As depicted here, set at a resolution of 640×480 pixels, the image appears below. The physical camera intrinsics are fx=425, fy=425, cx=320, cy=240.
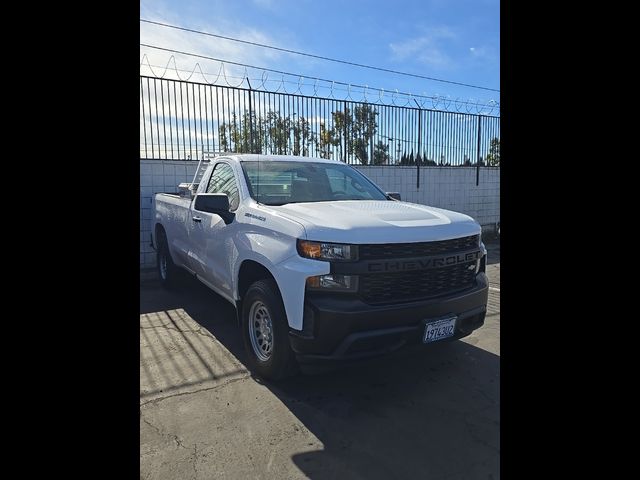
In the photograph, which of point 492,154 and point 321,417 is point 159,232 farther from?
point 492,154

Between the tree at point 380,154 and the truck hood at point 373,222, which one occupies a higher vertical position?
the tree at point 380,154

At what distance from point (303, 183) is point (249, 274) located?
1150 millimetres

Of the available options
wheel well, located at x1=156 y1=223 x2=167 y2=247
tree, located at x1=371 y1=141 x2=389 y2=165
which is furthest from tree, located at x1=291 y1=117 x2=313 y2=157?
wheel well, located at x1=156 y1=223 x2=167 y2=247

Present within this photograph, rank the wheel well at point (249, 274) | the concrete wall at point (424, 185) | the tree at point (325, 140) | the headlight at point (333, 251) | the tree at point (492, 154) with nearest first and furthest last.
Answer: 1. the headlight at point (333, 251)
2. the wheel well at point (249, 274)
3. the concrete wall at point (424, 185)
4. the tree at point (325, 140)
5. the tree at point (492, 154)

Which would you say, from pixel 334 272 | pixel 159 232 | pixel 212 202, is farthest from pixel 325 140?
pixel 334 272

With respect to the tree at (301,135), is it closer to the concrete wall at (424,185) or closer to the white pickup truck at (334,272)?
the concrete wall at (424,185)

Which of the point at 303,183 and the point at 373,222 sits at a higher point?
the point at 303,183

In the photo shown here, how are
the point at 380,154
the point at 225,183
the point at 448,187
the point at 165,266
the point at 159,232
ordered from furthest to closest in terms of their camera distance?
the point at 448,187 → the point at 380,154 → the point at 159,232 → the point at 165,266 → the point at 225,183

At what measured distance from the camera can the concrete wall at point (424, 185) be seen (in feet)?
24.4

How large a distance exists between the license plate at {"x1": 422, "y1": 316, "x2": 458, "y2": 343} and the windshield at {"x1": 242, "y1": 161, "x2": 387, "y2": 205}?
5.24ft

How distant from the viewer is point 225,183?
443 centimetres

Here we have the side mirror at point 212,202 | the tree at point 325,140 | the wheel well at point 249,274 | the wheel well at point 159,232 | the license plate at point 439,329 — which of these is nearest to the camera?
the license plate at point 439,329

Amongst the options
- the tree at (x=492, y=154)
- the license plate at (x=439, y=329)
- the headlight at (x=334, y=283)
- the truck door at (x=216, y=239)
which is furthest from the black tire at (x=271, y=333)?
the tree at (x=492, y=154)
